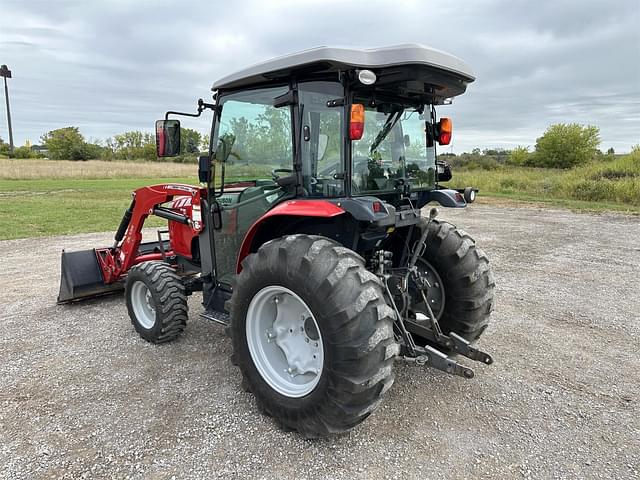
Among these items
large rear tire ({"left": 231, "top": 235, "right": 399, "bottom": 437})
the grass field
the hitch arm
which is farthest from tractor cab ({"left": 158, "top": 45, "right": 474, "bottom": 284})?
the grass field

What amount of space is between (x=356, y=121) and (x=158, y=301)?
2.38 m

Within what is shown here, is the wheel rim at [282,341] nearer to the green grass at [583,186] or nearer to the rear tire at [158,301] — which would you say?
the rear tire at [158,301]

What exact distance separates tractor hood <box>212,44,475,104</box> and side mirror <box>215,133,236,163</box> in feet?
Result: 1.61

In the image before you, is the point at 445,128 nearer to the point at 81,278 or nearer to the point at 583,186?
the point at 81,278

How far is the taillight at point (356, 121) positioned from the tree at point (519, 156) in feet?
147

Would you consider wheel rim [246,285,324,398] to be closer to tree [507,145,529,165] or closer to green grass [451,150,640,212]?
green grass [451,150,640,212]

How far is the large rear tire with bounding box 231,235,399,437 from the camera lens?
2363 mm

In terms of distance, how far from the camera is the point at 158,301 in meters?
3.83

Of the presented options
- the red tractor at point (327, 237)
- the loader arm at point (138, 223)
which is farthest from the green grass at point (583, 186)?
the loader arm at point (138, 223)

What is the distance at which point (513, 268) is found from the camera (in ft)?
Answer: 23.1

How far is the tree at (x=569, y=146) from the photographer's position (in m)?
39.4

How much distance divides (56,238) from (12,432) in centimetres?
803

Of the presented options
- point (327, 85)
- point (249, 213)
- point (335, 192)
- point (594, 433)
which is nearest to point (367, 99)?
point (327, 85)

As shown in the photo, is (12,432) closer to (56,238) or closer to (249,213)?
(249,213)
